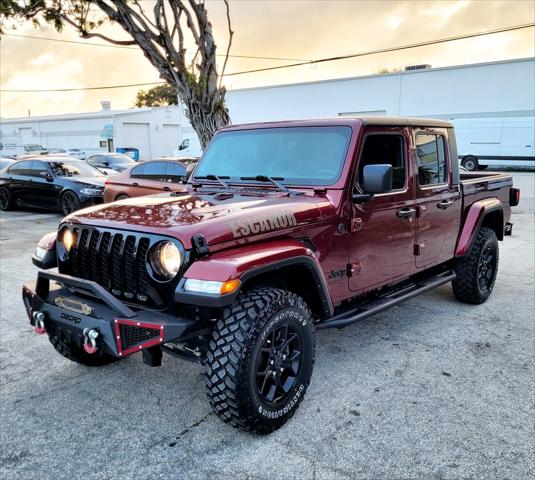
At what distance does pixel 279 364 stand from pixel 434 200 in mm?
2336

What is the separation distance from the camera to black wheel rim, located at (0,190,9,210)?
13.6 m

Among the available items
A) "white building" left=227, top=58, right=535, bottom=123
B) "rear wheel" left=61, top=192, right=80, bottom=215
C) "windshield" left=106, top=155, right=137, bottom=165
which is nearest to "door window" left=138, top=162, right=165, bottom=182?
"rear wheel" left=61, top=192, right=80, bottom=215

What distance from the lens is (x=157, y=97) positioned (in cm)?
6538

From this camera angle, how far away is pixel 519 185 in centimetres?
1789

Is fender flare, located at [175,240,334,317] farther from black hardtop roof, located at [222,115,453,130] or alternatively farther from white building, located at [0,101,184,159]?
white building, located at [0,101,184,159]

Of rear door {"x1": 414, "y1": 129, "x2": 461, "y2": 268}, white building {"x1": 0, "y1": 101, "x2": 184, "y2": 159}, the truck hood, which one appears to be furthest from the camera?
white building {"x1": 0, "y1": 101, "x2": 184, "y2": 159}

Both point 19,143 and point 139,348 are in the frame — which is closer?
point 139,348

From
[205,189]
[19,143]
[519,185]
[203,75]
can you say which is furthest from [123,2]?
[19,143]

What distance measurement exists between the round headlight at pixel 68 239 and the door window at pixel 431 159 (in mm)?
2842

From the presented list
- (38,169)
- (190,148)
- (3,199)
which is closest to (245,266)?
(38,169)

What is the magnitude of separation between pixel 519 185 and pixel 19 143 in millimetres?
46756

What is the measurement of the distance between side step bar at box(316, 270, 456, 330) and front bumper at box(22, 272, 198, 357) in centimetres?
116

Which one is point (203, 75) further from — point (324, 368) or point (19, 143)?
point (19, 143)

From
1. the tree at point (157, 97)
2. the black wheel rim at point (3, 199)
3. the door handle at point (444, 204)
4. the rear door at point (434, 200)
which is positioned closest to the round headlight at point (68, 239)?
the rear door at point (434, 200)
